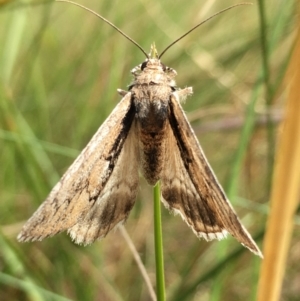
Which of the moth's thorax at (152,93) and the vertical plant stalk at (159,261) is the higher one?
the moth's thorax at (152,93)

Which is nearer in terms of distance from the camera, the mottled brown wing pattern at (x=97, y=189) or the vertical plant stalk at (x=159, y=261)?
the vertical plant stalk at (x=159, y=261)

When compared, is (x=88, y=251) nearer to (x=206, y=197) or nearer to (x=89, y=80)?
(x=206, y=197)

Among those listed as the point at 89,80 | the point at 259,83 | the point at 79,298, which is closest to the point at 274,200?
the point at 259,83

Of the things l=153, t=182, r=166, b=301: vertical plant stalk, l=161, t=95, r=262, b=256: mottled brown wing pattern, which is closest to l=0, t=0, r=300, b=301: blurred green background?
l=161, t=95, r=262, b=256: mottled brown wing pattern

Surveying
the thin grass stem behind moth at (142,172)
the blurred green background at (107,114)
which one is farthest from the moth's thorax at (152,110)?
the blurred green background at (107,114)

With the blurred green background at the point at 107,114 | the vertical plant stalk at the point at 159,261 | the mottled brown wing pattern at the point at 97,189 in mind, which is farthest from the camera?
the blurred green background at the point at 107,114

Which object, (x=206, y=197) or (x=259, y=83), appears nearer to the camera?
(x=206, y=197)

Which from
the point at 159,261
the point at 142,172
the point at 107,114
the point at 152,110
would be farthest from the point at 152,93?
the point at 107,114

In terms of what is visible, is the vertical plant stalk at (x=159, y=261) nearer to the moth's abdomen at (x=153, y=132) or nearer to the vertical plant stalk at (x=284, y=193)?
the vertical plant stalk at (x=284, y=193)
